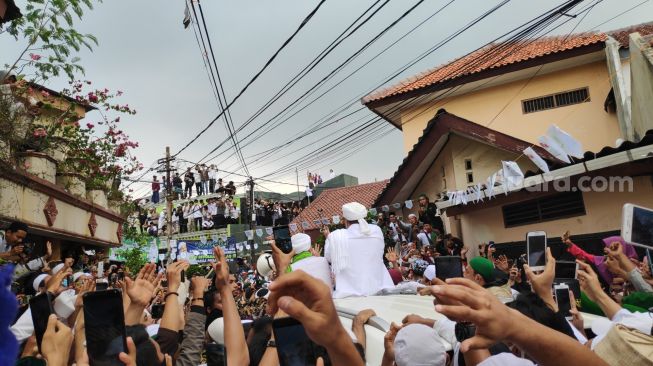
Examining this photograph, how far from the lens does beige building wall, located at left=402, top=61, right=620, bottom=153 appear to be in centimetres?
1342

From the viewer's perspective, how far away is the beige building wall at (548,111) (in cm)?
1342

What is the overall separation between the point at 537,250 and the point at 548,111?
11.9 m

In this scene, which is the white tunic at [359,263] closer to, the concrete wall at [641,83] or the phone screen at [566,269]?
the phone screen at [566,269]

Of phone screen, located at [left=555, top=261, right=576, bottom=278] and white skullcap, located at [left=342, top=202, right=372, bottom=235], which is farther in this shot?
white skullcap, located at [left=342, top=202, right=372, bottom=235]

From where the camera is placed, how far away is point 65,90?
902cm

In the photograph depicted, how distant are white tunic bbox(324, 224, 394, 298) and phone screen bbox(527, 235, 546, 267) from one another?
6.85 feet

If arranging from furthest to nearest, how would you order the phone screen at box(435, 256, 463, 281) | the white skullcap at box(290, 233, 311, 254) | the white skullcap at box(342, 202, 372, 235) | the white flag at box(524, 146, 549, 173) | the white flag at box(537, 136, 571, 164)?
the white flag at box(524, 146, 549, 173) < the white flag at box(537, 136, 571, 164) < the white skullcap at box(342, 202, 372, 235) < the white skullcap at box(290, 233, 311, 254) < the phone screen at box(435, 256, 463, 281)

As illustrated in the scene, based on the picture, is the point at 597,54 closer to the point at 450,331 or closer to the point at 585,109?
the point at 585,109

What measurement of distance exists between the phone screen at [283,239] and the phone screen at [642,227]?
2.68 metres

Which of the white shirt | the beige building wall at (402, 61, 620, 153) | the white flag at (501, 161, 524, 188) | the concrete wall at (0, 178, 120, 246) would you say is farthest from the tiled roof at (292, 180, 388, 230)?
the white shirt

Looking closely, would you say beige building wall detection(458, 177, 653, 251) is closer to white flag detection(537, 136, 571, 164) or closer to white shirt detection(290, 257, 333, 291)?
white flag detection(537, 136, 571, 164)

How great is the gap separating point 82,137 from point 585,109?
13.5 m

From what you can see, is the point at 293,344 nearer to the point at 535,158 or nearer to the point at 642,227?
the point at 642,227

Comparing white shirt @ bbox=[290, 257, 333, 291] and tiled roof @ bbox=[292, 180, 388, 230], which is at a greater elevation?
tiled roof @ bbox=[292, 180, 388, 230]
